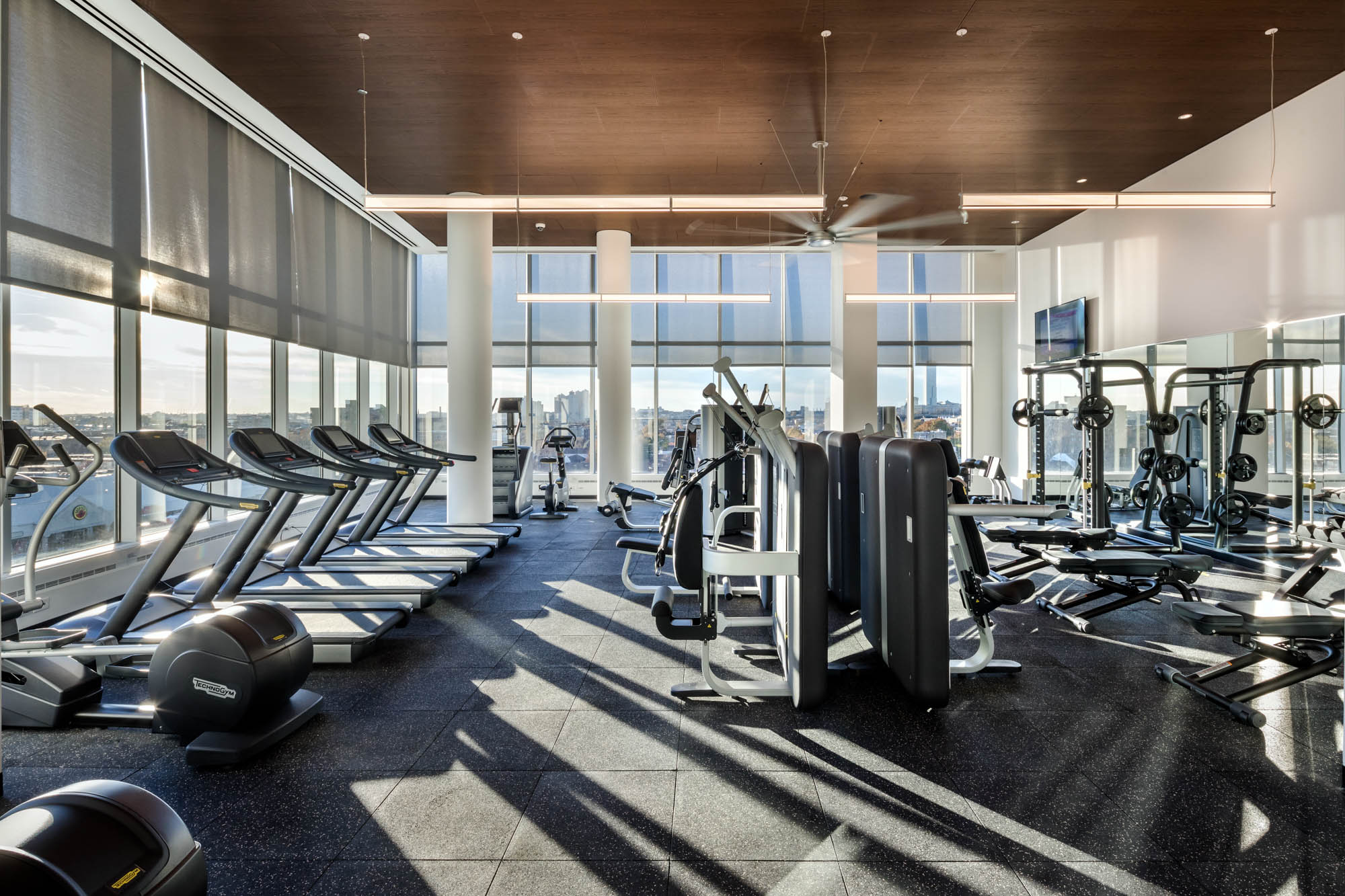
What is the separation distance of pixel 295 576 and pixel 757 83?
5034mm

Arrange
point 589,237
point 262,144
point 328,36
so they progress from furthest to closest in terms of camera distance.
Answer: point 589,237
point 262,144
point 328,36

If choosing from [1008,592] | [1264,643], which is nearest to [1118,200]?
[1264,643]

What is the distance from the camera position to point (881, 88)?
543cm

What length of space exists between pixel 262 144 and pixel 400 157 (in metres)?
1.22

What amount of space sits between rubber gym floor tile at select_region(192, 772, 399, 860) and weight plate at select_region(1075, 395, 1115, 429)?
6532 millimetres

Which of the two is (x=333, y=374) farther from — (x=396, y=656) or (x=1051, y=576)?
(x=1051, y=576)

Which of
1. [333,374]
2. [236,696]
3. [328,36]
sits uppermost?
[328,36]

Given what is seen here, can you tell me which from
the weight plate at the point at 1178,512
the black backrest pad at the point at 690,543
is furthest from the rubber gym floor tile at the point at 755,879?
the weight plate at the point at 1178,512

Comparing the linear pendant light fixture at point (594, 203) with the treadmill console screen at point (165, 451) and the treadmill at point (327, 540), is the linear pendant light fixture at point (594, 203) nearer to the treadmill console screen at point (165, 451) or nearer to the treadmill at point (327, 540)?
the treadmill at point (327, 540)

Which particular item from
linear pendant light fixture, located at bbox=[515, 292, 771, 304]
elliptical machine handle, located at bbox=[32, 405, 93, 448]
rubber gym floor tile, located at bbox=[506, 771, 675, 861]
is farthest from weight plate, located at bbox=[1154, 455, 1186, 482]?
elliptical machine handle, located at bbox=[32, 405, 93, 448]

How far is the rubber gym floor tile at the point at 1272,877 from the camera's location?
6.17ft

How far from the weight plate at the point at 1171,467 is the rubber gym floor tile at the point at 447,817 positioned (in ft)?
22.4

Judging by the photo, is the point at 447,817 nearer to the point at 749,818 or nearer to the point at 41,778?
the point at 749,818

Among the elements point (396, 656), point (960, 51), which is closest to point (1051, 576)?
point (960, 51)
